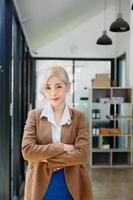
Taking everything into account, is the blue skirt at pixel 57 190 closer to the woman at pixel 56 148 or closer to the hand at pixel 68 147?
the woman at pixel 56 148

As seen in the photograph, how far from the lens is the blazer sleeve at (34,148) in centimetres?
162

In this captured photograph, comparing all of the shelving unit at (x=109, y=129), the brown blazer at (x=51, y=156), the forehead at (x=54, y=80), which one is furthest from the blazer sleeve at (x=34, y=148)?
the shelving unit at (x=109, y=129)

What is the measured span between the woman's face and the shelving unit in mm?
5814

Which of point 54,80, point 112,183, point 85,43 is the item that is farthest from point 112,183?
point 85,43

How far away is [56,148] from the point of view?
5.34 feet

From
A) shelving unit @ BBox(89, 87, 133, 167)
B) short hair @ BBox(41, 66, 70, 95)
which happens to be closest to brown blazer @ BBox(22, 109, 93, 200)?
short hair @ BBox(41, 66, 70, 95)

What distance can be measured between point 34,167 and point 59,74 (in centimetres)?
47

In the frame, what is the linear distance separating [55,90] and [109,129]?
19.9 ft

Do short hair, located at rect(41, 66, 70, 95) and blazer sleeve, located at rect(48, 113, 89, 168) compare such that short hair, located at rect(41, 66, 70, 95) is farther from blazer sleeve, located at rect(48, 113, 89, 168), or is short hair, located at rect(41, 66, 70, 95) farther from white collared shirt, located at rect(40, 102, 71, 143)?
blazer sleeve, located at rect(48, 113, 89, 168)

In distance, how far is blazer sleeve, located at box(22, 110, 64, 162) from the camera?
63.7 inches

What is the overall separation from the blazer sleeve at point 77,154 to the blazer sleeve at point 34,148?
32 mm

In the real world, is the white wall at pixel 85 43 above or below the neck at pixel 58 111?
above

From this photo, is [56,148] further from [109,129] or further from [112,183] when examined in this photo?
[109,129]

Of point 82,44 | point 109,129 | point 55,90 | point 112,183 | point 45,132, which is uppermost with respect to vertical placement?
point 82,44
